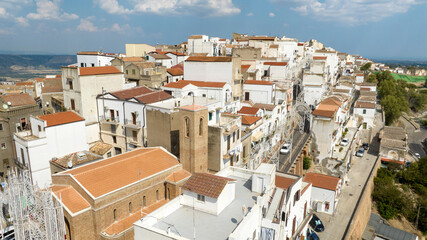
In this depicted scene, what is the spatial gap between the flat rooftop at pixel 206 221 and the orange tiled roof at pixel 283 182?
5009mm

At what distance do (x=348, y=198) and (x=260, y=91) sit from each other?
2048cm

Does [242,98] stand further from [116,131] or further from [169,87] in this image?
[116,131]

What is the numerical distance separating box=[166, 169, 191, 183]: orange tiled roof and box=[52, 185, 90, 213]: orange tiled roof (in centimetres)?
681

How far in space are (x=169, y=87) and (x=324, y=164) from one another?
27.5 m

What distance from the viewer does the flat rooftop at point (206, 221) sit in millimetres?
16839

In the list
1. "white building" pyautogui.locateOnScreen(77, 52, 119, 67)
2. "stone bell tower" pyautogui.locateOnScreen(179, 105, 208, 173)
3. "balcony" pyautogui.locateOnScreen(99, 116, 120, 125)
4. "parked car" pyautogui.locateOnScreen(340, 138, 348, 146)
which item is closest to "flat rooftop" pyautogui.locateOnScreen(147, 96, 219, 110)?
"balcony" pyautogui.locateOnScreen(99, 116, 120, 125)

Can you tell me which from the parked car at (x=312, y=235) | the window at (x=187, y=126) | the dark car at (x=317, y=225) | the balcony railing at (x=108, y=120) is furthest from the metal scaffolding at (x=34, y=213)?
the dark car at (x=317, y=225)

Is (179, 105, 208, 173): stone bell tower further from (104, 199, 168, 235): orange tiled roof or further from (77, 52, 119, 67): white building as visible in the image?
(77, 52, 119, 67): white building

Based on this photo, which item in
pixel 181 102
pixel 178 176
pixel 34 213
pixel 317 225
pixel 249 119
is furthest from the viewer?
pixel 249 119

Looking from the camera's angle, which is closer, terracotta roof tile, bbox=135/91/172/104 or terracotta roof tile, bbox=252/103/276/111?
terracotta roof tile, bbox=135/91/172/104

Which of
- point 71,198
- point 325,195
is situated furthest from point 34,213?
point 325,195

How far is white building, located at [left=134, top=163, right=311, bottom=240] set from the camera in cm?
1670

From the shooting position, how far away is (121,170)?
22234 millimetres

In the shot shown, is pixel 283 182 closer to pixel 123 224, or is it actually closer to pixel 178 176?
pixel 178 176
